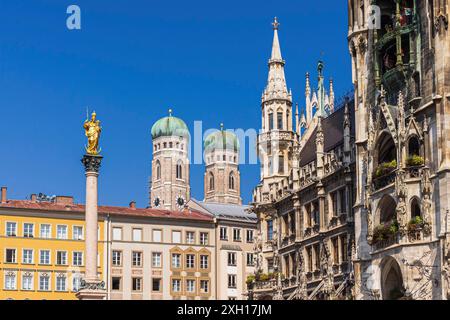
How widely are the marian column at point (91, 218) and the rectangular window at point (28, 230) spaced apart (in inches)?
1344

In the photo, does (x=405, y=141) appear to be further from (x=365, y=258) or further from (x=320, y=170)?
(x=320, y=170)

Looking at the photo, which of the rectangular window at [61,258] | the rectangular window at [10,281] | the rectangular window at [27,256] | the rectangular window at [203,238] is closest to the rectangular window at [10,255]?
the rectangular window at [27,256]

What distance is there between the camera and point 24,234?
107 m

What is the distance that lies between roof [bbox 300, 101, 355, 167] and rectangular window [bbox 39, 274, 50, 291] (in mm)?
34471

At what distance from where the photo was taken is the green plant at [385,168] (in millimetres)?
61344

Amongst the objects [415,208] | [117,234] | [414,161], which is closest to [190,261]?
[117,234]

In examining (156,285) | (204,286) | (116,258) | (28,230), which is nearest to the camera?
(28,230)

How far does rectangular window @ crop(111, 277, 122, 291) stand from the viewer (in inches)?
4385

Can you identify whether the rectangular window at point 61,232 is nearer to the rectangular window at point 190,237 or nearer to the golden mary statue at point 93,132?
the rectangular window at point 190,237

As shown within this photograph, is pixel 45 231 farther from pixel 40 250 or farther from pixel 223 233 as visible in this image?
pixel 223 233

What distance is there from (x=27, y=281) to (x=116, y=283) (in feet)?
33.9

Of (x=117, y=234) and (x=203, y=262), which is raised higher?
(x=117, y=234)

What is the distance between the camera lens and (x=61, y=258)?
10850 cm
